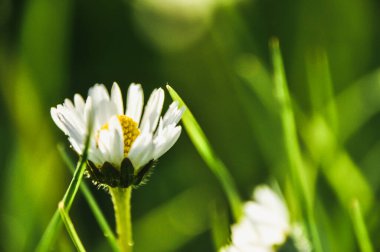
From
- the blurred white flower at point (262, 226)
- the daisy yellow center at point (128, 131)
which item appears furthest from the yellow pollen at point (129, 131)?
the blurred white flower at point (262, 226)

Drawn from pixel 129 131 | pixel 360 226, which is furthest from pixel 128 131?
pixel 360 226

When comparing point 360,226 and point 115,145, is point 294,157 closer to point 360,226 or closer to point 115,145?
point 360,226

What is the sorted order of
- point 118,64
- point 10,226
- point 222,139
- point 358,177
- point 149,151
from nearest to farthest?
1. point 149,151
2. point 358,177
3. point 10,226
4. point 222,139
5. point 118,64

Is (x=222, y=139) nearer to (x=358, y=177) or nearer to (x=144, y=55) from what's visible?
(x=144, y=55)

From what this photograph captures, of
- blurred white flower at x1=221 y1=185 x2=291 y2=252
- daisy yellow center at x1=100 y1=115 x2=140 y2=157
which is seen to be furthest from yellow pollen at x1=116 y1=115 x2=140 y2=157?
blurred white flower at x1=221 y1=185 x2=291 y2=252

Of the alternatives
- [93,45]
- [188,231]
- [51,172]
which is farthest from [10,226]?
[93,45]

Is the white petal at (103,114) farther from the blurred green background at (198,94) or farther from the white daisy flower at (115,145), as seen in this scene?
the blurred green background at (198,94)
